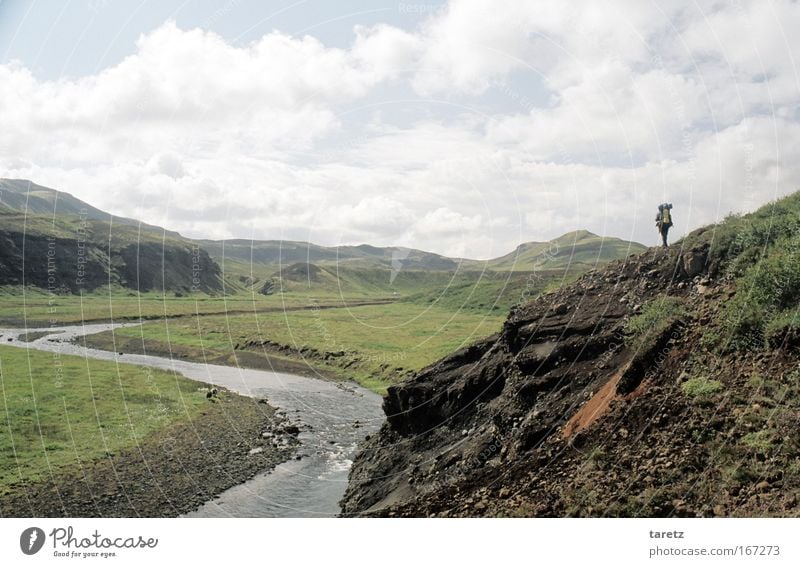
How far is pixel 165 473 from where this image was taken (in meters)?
20.2

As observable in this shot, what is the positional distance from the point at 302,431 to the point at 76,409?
491 inches

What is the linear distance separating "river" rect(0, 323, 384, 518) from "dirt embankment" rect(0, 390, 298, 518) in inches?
37.6

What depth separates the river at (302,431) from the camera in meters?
17.8

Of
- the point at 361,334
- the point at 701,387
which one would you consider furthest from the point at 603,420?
the point at 361,334

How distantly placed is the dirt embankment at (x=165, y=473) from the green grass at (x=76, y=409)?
98 cm

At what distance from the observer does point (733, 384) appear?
963 cm

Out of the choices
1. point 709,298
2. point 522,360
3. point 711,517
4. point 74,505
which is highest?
point 709,298

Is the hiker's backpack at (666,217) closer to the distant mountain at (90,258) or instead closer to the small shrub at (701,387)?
the small shrub at (701,387)

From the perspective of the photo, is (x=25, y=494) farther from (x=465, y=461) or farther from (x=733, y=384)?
(x=733, y=384)

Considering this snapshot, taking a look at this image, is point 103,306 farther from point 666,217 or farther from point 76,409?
point 666,217

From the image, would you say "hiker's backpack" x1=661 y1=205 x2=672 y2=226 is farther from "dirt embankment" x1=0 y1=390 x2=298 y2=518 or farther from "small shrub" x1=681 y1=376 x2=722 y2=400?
"dirt embankment" x1=0 y1=390 x2=298 y2=518

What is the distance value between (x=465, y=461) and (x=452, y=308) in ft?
141

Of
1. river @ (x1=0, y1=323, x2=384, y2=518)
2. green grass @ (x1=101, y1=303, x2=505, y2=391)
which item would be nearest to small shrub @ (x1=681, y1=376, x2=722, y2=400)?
river @ (x1=0, y1=323, x2=384, y2=518)

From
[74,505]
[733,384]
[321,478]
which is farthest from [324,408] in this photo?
[733,384]
